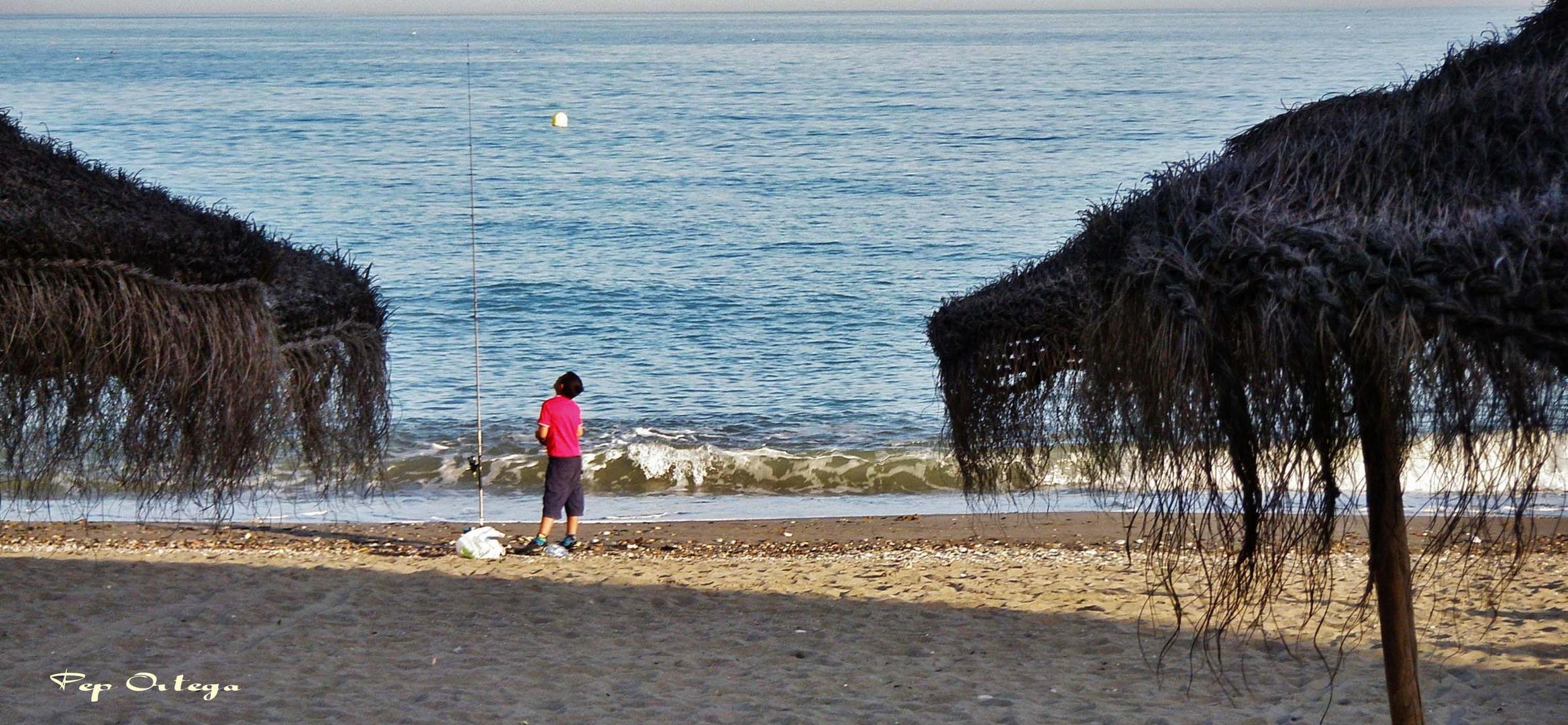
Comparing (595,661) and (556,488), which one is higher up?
(556,488)

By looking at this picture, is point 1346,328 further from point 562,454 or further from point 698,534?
point 698,534

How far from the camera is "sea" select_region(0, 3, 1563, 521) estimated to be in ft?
45.3

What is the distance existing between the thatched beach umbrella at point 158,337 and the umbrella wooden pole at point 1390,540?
387 cm

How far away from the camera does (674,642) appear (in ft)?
23.2

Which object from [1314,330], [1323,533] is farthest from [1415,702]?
[1314,330]

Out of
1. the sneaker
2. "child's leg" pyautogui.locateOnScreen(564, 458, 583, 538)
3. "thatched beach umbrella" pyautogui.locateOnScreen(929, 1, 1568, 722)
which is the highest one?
"thatched beach umbrella" pyautogui.locateOnScreen(929, 1, 1568, 722)

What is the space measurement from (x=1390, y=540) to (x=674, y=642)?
14.0 feet

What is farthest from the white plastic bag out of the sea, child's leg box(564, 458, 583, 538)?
the sea

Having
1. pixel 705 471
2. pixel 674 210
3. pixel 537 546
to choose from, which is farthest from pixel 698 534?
pixel 674 210

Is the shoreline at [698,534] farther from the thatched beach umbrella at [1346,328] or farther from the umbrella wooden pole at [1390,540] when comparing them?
the thatched beach umbrella at [1346,328]

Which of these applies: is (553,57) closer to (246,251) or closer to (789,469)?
(789,469)

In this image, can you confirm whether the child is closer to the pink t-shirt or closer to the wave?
the pink t-shirt
